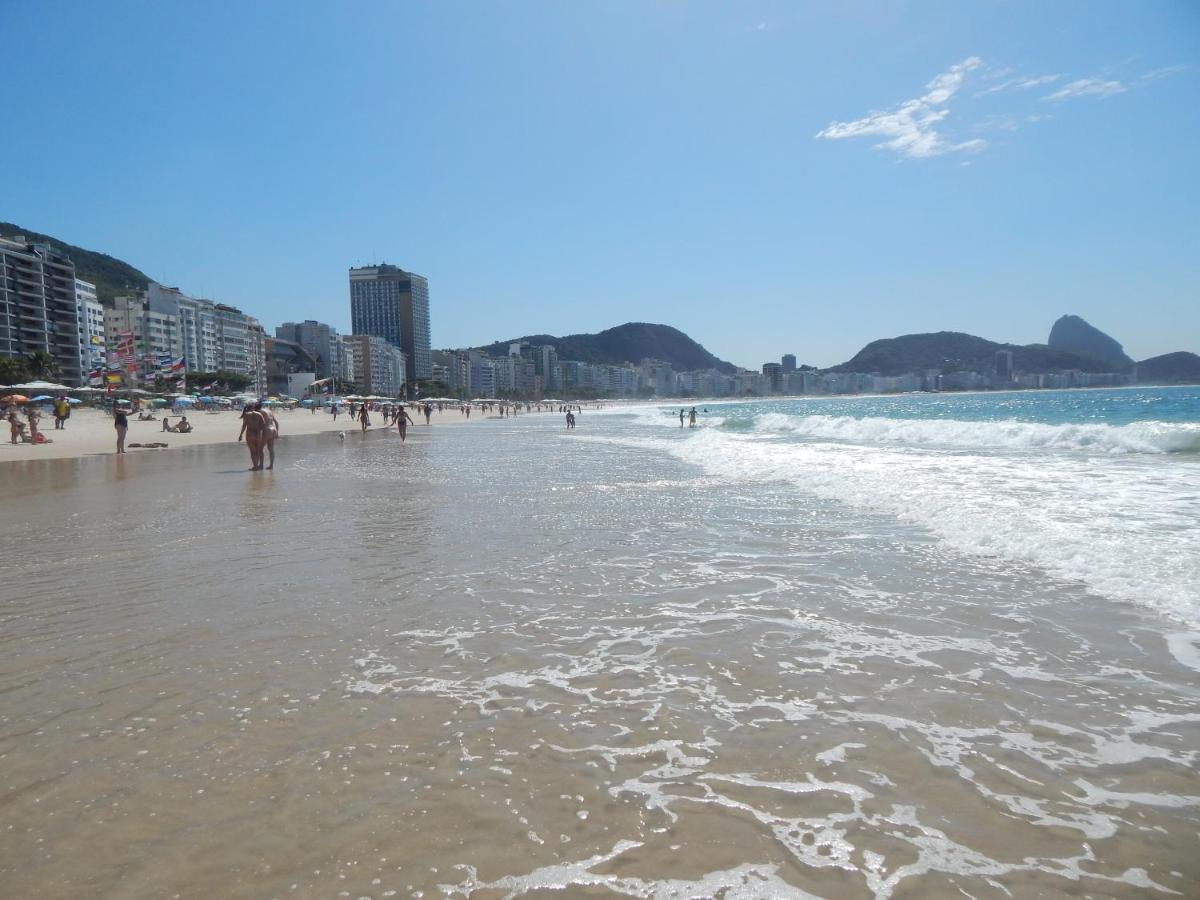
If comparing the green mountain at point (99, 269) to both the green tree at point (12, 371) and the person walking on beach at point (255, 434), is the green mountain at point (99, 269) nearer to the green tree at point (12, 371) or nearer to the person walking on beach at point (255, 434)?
the green tree at point (12, 371)

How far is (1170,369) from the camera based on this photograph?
17750 cm

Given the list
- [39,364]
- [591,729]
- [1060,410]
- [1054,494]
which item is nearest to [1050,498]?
[1054,494]

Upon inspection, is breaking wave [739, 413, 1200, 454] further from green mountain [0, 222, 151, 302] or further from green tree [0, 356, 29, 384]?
green mountain [0, 222, 151, 302]

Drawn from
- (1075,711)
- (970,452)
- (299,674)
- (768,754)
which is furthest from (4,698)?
(970,452)

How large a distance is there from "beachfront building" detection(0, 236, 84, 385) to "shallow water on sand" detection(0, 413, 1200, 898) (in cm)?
9969

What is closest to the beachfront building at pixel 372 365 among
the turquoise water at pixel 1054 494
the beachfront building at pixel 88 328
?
the beachfront building at pixel 88 328

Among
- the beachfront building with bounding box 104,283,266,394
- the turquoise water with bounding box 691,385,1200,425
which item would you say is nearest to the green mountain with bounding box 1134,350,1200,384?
the turquoise water with bounding box 691,385,1200,425

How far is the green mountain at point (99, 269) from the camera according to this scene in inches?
6132

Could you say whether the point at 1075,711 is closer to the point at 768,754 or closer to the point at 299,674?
the point at 768,754

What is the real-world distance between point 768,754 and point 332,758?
1.81 m

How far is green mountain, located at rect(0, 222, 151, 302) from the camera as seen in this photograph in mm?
155750

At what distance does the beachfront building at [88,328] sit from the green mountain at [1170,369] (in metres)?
222

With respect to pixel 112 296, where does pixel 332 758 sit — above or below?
below

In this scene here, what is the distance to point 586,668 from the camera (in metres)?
3.96
